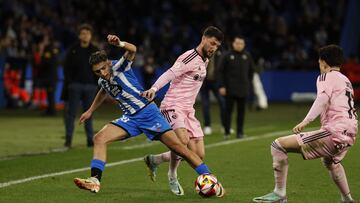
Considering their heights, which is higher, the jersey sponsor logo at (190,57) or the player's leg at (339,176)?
the jersey sponsor logo at (190,57)

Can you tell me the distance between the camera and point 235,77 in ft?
62.6

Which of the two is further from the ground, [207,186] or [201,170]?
[201,170]

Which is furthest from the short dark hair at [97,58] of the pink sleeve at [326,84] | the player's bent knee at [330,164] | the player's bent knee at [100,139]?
the player's bent knee at [330,164]

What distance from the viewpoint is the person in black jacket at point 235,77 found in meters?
19.0

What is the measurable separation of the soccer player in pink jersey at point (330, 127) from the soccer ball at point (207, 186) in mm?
863

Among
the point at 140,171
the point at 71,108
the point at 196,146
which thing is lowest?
the point at 140,171

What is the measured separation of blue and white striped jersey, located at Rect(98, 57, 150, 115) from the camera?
1094cm

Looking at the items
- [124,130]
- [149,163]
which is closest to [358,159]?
[149,163]

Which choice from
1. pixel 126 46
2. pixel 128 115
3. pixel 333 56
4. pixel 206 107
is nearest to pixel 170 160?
pixel 128 115

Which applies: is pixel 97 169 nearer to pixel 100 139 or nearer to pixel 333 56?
pixel 100 139

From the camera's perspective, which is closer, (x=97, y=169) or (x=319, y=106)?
(x=319, y=106)

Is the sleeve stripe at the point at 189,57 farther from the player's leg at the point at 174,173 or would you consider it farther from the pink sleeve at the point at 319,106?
the pink sleeve at the point at 319,106

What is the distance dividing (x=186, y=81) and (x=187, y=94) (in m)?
0.16

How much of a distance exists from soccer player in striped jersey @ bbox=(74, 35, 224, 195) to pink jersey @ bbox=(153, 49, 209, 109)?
0.45m
